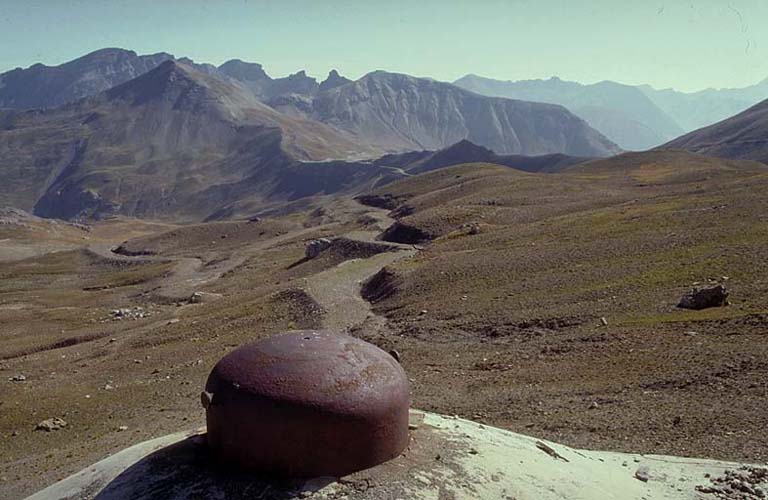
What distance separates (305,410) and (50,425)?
60.0 feet

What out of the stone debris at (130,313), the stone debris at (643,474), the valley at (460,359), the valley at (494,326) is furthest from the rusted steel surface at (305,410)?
the stone debris at (130,313)


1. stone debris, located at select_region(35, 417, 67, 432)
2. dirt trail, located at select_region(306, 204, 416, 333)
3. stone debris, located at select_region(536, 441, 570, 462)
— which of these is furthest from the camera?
dirt trail, located at select_region(306, 204, 416, 333)

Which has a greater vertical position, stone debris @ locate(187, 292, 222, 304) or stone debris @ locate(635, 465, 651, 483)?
stone debris @ locate(635, 465, 651, 483)

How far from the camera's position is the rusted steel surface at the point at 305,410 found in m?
12.0

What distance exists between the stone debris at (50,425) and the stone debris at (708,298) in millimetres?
26922

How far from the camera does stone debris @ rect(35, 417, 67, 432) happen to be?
25547 millimetres

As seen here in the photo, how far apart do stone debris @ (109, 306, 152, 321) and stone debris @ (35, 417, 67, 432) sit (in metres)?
26.1

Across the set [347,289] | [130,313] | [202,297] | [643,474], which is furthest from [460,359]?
[130,313]

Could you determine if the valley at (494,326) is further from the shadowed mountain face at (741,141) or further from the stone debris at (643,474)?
the shadowed mountain face at (741,141)

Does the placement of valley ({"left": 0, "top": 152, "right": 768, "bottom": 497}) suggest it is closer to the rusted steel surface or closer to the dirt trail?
the dirt trail

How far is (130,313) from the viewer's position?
2110 inches

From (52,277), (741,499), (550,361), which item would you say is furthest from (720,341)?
(52,277)

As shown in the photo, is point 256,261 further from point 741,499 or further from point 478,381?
point 741,499

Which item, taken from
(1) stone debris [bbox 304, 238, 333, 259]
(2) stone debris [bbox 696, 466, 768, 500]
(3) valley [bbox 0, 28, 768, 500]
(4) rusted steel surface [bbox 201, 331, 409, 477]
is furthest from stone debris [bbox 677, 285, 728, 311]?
(1) stone debris [bbox 304, 238, 333, 259]
